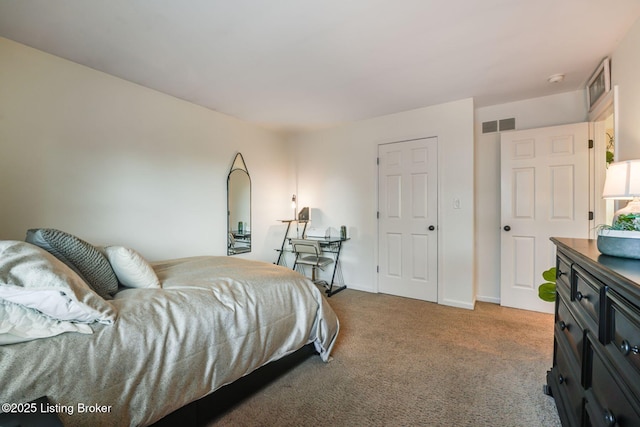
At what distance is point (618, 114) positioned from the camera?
208 cm

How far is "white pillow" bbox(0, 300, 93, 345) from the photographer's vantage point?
934 millimetres

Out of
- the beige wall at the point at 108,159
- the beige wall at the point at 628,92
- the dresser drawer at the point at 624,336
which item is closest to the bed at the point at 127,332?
the beige wall at the point at 108,159

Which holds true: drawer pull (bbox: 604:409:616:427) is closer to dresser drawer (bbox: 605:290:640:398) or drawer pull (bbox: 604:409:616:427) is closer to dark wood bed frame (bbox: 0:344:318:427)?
dresser drawer (bbox: 605:290:640:398)

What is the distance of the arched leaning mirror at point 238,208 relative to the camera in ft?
11.9

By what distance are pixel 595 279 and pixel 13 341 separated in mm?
2022

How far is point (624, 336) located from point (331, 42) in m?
2.16

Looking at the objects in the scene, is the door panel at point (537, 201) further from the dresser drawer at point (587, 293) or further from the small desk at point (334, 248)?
the dresser drawer at point (587, 293)

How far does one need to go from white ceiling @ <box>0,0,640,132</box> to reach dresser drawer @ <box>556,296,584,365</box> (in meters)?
1.76

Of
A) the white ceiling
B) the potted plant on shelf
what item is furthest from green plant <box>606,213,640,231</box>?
the white ceiling

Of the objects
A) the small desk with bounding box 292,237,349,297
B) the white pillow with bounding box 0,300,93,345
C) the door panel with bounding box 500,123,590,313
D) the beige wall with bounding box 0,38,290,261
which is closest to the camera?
the white pillow with bounding box 0,300,93,345

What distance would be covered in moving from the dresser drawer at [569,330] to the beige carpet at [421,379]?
0.47 m

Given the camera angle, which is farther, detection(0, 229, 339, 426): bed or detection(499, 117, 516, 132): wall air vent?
detection(499, 117, 516, 132): wall air vent

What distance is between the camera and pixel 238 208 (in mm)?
3740

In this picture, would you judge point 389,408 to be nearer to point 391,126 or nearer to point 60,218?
point 60,218
